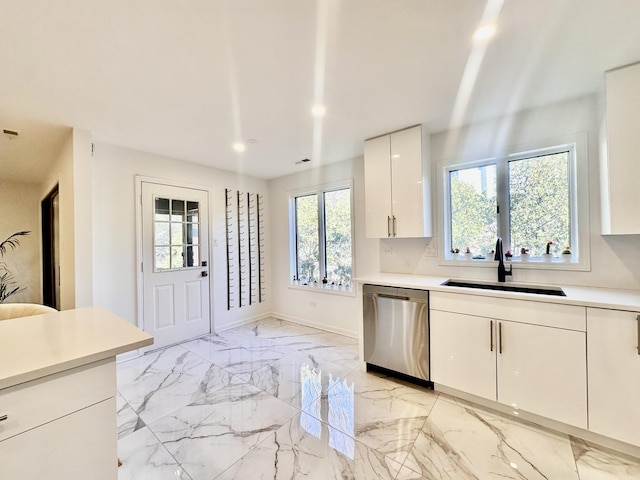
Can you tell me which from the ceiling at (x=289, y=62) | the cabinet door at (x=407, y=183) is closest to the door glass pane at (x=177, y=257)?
the ceiling at (x=289, y=62)

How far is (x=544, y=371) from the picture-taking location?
1895 millimetres

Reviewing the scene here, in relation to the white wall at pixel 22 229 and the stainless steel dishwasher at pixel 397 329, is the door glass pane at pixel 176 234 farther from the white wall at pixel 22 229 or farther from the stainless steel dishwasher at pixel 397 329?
the white wall at pixel 22 229

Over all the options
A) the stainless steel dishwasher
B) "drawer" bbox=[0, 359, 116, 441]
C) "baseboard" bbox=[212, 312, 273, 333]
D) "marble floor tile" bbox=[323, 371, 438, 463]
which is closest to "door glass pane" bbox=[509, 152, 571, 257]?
the stainless steel dishwasher

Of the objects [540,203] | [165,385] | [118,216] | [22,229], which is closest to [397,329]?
[540,203]

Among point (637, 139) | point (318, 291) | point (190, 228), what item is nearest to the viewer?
point (637, 139)

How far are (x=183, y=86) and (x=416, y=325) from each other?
107 inches

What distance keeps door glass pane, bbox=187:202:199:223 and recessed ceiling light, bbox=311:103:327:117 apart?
2.31m

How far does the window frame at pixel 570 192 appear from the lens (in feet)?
7.30

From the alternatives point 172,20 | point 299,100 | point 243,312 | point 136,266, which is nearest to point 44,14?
point 172,20

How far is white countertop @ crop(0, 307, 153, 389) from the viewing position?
0.95 meters

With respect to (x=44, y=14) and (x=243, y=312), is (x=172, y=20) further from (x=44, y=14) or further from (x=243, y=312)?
(x=243, y=312)

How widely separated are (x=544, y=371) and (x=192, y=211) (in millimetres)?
4122

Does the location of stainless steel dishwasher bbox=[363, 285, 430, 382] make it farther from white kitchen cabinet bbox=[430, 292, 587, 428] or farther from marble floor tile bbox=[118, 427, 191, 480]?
marble floor tile bbox=[118, 427, 191, 480]

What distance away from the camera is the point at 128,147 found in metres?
3.20
